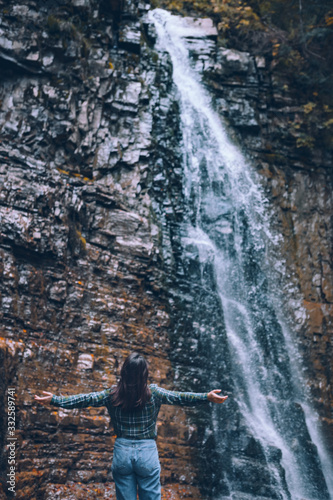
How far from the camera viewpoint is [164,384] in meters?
7.39

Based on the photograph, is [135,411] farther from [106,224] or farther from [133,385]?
[106,224]

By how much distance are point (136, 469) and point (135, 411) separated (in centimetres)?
39

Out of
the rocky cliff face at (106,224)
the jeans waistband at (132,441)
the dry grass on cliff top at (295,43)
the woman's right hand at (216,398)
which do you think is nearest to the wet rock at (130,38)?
the rocky cliff face at (106,224)

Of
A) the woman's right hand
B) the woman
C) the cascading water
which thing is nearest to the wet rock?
the cascading water

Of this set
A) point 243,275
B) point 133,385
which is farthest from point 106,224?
point 133,385

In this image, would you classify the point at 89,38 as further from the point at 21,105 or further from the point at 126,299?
the point at 126,299

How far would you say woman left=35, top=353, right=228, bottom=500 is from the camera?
122 inches

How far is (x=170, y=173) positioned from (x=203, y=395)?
6.91 meters

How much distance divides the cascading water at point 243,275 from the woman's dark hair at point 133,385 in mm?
4712

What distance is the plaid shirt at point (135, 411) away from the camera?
318 centimetres

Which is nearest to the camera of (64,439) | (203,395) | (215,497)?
(203,395)

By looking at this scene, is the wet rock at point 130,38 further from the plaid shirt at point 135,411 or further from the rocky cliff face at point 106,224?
the plaid shirt at point 135,411

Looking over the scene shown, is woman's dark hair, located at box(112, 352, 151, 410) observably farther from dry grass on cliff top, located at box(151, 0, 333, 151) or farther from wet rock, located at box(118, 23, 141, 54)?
dry grass on cliff top, located at box(151, 0, 333, 151)

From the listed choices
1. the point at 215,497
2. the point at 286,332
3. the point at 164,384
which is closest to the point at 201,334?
the point at 164,384
